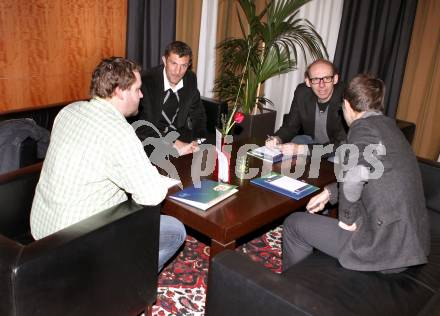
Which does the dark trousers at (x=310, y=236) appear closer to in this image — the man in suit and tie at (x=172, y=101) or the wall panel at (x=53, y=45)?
the man in suit and tie at (x=172, y=101)

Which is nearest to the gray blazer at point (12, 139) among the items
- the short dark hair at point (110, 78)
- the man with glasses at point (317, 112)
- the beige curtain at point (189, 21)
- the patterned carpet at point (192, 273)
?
the short dark hair at point (110, 78)

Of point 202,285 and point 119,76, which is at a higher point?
point 119,76

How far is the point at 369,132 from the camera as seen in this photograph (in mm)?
1771

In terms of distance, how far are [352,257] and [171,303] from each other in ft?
Answer: 3.07

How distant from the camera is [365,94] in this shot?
188 centimetres

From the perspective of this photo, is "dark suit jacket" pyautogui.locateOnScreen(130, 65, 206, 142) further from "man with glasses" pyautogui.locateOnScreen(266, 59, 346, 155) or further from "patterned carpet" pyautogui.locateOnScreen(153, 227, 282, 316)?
"patterned carpet" pyautogui.locateOnScreen(153, 227, 282, 316)

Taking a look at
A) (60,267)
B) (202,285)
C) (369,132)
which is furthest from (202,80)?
(60,267)

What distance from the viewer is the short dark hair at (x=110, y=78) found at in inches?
69.2

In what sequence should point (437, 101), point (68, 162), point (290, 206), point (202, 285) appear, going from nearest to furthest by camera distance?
point (68, 162) < point (290, 206) < point (202, 285) < point (437, 101)

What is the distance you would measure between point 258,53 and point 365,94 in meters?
2.64

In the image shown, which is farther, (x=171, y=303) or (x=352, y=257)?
(x=171, y=303)

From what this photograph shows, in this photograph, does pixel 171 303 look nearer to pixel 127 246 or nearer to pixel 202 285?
pixel 202 285

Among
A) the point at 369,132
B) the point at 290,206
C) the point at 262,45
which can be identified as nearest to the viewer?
the point at 369,132

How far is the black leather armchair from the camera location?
135 cm
